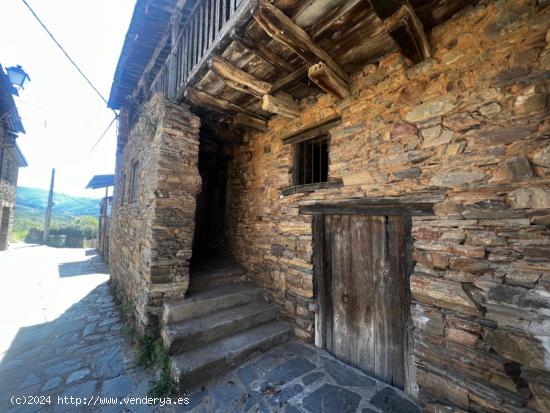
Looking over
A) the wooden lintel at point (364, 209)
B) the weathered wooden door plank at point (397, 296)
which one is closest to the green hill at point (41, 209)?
the wooden lintel at point (364, 209)

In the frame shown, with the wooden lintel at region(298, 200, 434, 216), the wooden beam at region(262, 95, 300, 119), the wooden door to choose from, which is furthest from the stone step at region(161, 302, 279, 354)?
the wooden beam at region(262, 95, 300, 119)

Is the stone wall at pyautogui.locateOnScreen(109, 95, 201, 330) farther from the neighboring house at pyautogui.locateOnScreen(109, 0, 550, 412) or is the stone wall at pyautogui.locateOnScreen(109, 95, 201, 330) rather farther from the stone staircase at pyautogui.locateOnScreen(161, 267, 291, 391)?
the stone staircase at pyautogui.locateOnScreen(161, 267, 291, 391)

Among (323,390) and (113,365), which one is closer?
(323,390)

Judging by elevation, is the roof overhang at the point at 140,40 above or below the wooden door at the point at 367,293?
above

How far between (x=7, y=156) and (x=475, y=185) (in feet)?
61.6

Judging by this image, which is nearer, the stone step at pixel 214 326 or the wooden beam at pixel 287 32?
the wooden beam at pixel 287 32

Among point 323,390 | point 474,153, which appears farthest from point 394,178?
point 323,390

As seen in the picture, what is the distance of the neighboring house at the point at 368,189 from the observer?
1.81m

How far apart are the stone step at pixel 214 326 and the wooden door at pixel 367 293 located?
1.01m

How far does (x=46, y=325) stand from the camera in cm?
442

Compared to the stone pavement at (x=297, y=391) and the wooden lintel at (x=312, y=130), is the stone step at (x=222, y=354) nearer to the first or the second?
the stone pavement at (x=297, y=391)

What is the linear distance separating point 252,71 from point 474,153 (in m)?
2.56

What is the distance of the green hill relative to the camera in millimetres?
19402

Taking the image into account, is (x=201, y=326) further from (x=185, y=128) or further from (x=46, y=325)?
(x=46, y=325)
